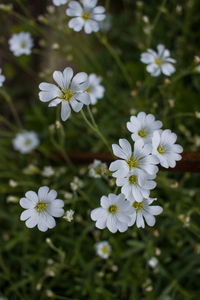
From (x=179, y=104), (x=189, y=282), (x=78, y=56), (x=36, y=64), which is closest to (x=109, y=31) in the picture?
(x=78, y=56)

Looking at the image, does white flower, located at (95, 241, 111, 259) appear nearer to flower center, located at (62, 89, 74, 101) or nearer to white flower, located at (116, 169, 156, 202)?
white flower, located at (116, 169, 156, 202)

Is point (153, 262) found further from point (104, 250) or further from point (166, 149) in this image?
point (166, 149)

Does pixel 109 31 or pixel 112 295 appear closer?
pixel 112 295

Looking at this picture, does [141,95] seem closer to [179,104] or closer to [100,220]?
[179,104]

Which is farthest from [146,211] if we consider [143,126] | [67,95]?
[67,95]

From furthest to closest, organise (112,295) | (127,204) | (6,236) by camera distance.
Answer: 1. (6,236)
2. (112,295)
3. (127,204)

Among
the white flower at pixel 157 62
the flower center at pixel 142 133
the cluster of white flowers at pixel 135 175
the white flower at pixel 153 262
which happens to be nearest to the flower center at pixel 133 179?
the cluster of white flowers at pixel 135 175
